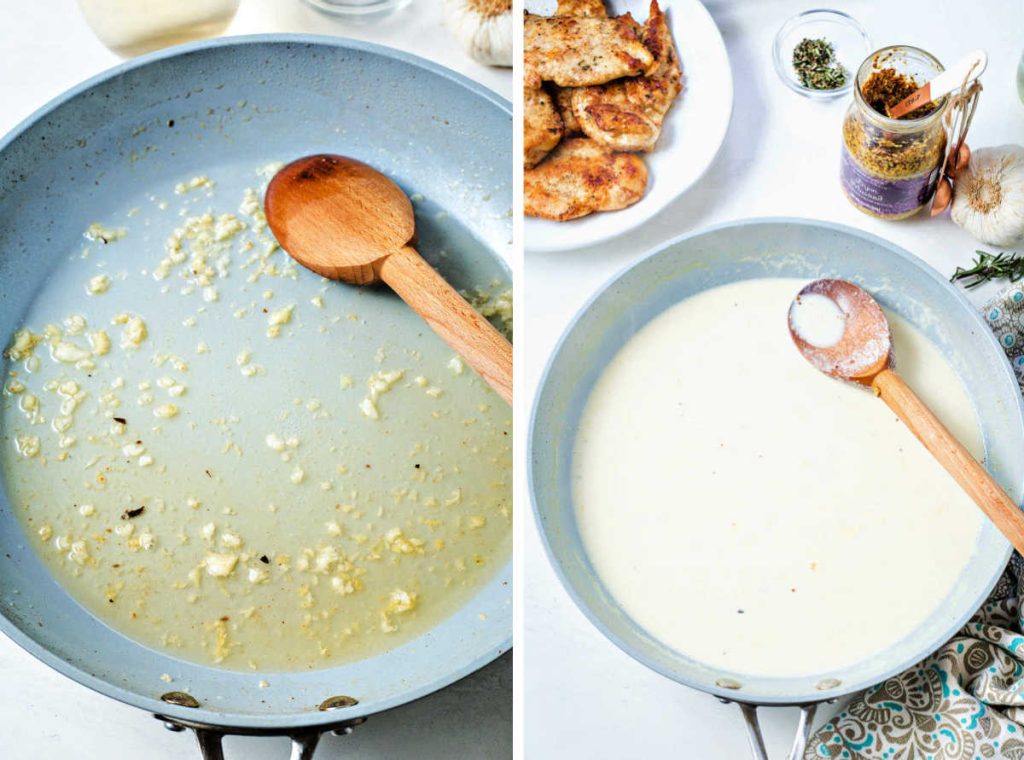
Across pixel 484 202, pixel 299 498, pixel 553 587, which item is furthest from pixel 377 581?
pixel 484 202

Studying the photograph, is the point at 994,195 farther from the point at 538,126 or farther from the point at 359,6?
the point at 359,6

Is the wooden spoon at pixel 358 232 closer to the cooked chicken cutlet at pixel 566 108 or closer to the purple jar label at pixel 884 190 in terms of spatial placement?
the cooked chicken cutlet at pixel 566 108

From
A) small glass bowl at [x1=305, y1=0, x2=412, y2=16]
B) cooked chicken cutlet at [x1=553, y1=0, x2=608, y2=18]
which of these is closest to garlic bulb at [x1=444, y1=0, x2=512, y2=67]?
small glass bowl at [x1=305, y1=0, x2=412, y2=16]

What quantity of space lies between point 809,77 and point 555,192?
0.16 meters

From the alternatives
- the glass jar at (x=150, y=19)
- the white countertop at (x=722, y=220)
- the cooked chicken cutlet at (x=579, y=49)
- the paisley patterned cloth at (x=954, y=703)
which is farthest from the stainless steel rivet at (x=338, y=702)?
the glass jar at (x=150, y=19)

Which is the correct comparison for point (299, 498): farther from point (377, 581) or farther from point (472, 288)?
point (472, 288)

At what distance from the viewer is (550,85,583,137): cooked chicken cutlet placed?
641 millimetres

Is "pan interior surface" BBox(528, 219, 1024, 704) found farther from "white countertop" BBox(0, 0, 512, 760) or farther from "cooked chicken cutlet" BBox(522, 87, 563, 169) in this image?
"white countertop" BBox(0, 0, 512, 760)

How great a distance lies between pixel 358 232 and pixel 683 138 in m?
0.25

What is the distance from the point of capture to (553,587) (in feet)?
1.78

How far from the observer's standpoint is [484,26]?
2.68ft

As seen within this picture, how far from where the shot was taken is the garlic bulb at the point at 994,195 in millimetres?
562

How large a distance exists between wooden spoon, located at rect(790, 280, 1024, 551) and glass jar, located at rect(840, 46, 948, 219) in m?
0.06

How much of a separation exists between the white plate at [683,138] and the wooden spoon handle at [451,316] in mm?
116
